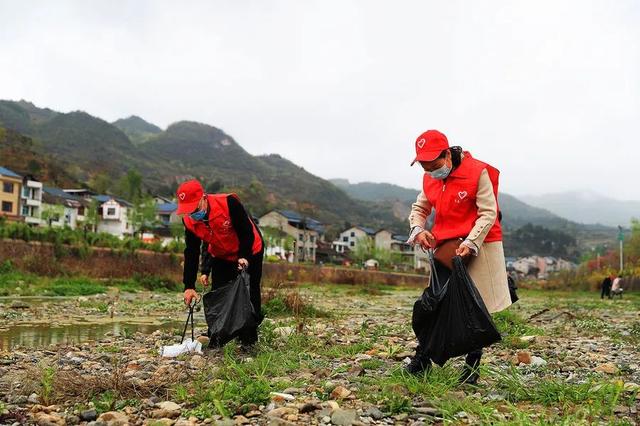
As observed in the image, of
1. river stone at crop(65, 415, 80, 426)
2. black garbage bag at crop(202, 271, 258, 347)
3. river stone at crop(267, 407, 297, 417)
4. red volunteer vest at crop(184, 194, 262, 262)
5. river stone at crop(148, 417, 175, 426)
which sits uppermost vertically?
red volunteer vest at crop(184, 194, 262, 262)

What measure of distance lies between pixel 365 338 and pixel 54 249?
18.6 meters

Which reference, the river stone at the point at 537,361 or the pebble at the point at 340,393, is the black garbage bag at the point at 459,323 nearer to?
the pebble at the point at 340,393

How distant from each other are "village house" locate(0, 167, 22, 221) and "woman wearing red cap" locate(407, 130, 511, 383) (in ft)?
189

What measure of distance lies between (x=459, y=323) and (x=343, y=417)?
1.17 m

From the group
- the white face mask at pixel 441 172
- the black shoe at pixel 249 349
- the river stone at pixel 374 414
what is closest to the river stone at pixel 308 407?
the river stone at pixel 374 414

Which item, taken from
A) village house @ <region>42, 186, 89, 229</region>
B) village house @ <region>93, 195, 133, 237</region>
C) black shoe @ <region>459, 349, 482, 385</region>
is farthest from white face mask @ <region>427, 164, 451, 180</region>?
village house @ <region>93, 195, 133, 237</region>

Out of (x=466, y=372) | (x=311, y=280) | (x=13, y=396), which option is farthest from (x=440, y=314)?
(x=311, y=280)

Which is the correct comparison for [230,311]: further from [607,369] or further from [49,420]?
[607,369]

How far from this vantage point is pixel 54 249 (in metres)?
22.6

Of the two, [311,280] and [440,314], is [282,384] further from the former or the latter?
[311,280]

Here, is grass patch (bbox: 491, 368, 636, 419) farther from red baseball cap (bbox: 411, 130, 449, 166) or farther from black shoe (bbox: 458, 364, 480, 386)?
red baseball cap (bbox: 411, 130, 449, 166)

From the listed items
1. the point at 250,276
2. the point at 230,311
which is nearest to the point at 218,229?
the point at 250,276

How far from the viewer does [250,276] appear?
6008 millimetres

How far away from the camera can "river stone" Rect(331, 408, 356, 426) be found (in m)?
3.35
